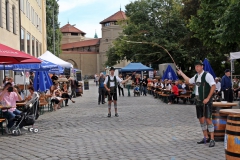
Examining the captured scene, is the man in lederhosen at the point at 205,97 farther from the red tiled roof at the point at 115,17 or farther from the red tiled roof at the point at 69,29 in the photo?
the red tiled roof at the point at 69,29

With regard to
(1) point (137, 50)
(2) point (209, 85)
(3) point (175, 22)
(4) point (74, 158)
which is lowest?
(4) point (74, 158)

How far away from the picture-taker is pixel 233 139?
5.74 m

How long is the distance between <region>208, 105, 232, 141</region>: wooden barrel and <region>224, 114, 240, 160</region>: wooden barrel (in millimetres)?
2554

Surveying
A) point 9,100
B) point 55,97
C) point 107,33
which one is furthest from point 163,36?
point 107,33

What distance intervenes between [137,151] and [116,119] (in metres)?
5.64

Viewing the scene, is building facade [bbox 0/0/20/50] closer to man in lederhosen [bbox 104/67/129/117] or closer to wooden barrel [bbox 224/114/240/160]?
man in lederhosen [bbox 104/67/129/117]

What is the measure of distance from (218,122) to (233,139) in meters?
2.86

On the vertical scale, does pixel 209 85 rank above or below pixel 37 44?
below

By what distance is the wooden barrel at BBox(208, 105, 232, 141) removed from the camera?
8.53 meters

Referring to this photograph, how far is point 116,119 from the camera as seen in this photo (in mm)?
13406

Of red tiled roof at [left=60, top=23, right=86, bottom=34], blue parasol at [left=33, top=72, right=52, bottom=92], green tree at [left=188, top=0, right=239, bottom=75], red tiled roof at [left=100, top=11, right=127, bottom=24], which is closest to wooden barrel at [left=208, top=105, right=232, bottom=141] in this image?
green tree at [left=188, top=0, right=239, bottom=75]

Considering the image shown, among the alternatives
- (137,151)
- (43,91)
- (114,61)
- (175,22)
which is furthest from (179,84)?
(114,61)

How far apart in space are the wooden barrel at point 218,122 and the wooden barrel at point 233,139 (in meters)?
2.55

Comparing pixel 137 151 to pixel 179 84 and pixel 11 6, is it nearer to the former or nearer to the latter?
pixel 179 84
